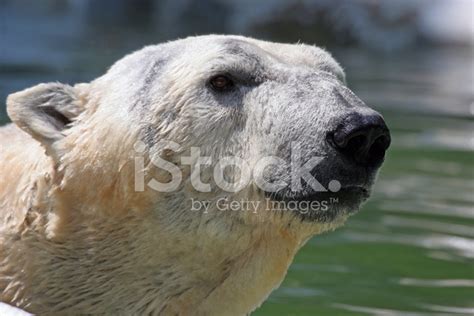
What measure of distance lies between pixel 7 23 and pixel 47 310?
14.8m

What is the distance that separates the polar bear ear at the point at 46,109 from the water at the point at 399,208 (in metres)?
1.87

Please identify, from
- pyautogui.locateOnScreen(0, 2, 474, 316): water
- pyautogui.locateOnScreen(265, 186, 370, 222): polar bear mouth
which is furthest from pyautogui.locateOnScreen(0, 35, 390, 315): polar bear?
pyautogui.locateOnScreen(0, 2, 474, 316): water

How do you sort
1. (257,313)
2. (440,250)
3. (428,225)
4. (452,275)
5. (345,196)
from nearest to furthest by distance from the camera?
(345,196)
(257,313)
(452,275)
(440,250)
(428,225)

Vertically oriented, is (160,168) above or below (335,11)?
below

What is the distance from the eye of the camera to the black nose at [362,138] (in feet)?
12.6

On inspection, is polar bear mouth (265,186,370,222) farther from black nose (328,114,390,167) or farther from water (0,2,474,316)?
water (0,2,474,316)

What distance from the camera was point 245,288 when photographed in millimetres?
4227

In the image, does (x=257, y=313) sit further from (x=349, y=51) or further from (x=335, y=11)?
(x=335, y=11)

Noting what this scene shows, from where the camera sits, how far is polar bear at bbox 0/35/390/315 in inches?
161

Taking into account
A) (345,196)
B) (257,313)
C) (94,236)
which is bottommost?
(257,313)

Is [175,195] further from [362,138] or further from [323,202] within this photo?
[362,138]

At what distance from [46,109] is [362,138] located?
1357 mm

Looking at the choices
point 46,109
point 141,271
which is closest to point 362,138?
point 141,271

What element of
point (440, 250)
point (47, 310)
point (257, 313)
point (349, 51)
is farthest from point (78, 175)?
point (349, 51)
